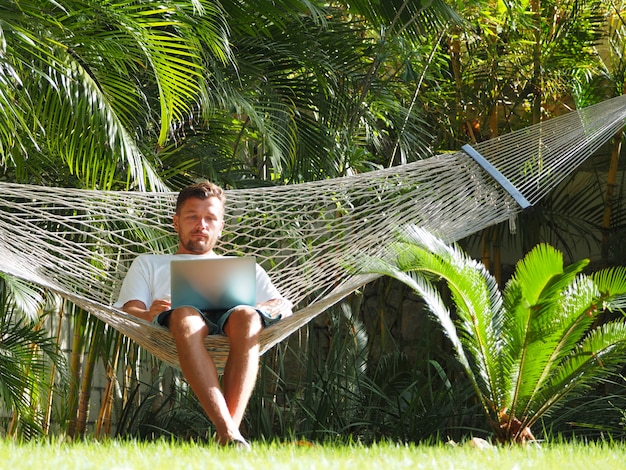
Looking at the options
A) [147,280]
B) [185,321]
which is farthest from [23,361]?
[185,321]

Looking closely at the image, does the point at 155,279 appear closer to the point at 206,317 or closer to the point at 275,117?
the point at 206,317

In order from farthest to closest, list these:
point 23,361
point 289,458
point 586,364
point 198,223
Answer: point 23,361 → point 586,364 → point 198,223 → point 289,458

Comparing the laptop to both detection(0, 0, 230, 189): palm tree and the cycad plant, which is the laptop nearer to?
the cycad plant

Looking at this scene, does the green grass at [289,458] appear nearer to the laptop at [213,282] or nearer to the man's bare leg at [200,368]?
the man's bare leg at [200,368]

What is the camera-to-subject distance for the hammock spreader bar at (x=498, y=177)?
3479 millimetres

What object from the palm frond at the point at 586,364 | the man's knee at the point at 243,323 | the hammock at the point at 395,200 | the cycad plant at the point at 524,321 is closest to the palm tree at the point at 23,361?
the hammock at the point at 395,200

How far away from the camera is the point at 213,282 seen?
2854mm

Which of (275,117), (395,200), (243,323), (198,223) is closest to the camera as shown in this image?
(243,323)

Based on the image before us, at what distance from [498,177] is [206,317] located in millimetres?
1273

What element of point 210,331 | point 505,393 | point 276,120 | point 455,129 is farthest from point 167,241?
point 455,129

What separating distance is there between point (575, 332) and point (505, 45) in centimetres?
222

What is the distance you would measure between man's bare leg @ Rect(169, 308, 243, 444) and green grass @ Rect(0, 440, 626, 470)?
23 cm

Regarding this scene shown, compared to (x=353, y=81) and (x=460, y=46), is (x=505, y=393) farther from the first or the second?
(x=460, y=46)

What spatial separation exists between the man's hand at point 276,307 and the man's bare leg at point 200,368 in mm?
281
